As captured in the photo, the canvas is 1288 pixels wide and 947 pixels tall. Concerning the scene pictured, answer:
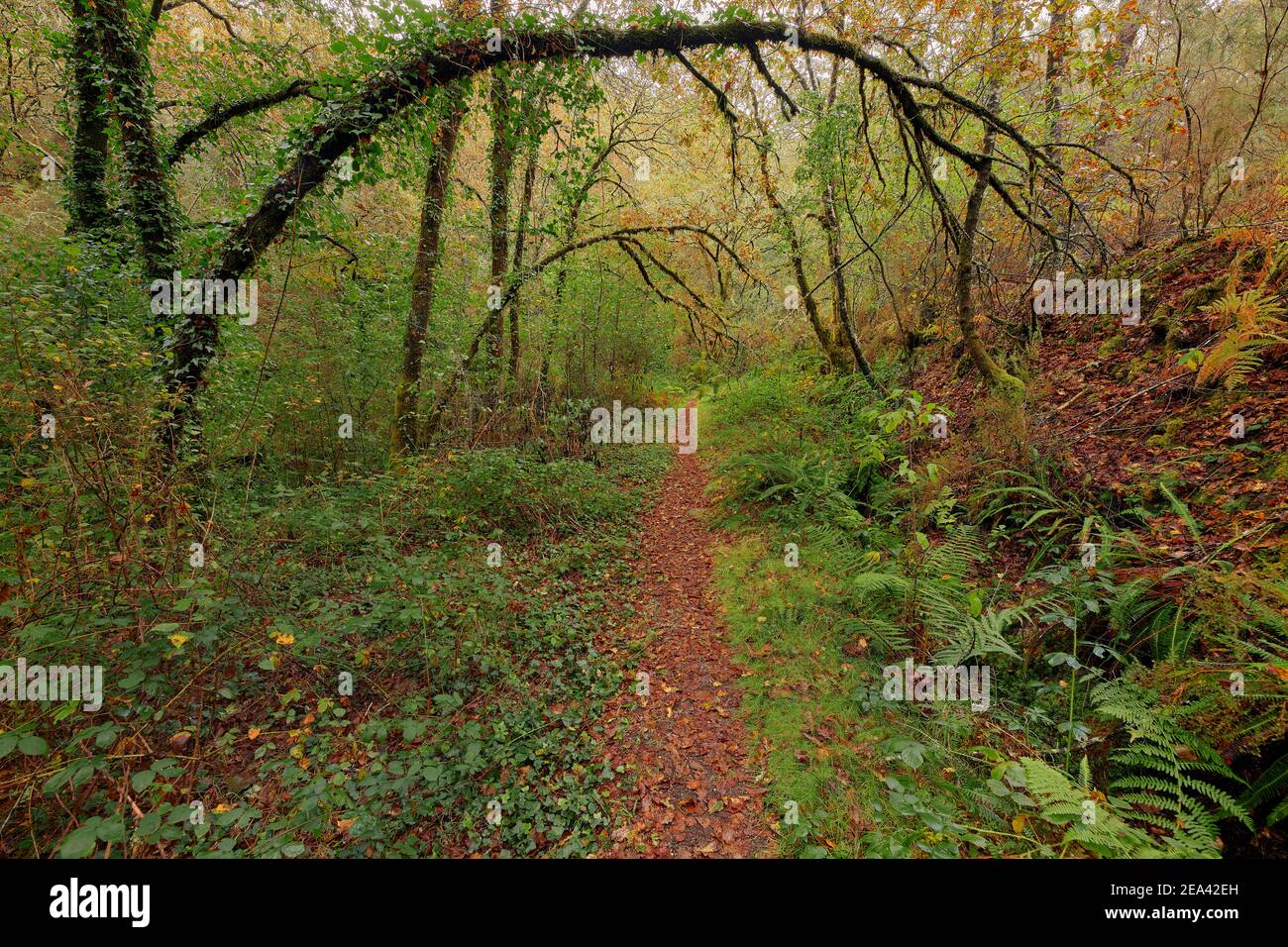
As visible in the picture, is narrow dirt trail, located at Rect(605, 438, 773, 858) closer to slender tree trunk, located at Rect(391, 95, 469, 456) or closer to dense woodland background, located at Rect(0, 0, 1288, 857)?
dense woodland background, located at Rect(0, 0, 1288, 857)

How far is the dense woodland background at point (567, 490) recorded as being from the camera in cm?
259

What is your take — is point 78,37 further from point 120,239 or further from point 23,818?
point 23,818

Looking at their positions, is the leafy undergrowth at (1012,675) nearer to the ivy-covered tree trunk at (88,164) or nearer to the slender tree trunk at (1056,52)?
the slender tree trunk at (1056,52)

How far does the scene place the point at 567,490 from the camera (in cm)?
697

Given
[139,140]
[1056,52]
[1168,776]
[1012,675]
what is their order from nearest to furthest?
[1168,776], [1012,675], [139,140], [1056,52]

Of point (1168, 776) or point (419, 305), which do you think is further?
point (419, 305)

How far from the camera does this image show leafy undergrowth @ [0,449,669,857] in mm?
2330

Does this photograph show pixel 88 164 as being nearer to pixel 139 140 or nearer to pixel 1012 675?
pixel 139 140

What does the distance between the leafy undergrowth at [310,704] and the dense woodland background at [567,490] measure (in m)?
0.03

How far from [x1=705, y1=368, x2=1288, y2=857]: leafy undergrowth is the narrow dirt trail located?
9.6 inches

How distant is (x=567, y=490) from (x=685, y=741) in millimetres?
4115

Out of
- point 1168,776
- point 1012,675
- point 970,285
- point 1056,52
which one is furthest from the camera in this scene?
point 970,285

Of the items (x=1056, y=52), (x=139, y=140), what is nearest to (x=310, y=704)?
(x=139, y=140)

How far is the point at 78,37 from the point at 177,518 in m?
5.65
